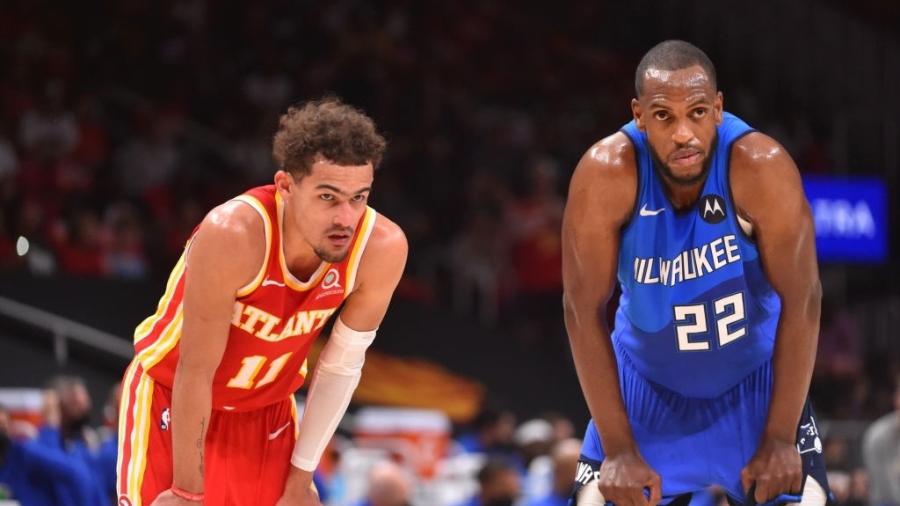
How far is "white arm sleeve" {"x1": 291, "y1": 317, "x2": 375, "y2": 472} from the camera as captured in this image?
5105mm

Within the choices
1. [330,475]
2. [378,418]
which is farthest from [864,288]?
[330,475]

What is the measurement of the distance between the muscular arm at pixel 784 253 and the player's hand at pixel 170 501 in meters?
1.93

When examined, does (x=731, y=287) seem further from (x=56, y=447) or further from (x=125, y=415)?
(x=56, y=447)

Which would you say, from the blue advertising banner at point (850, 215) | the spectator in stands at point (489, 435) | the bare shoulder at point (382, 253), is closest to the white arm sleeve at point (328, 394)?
the bare shoulder at point (382, 253)

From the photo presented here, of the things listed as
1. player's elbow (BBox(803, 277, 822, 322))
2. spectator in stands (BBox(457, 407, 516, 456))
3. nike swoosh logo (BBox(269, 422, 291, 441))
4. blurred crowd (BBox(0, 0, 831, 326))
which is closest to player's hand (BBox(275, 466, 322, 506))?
nike swoosh logo (BBox(269, 422, 291, 441))

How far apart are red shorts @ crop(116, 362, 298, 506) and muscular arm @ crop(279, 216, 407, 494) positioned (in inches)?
4.3

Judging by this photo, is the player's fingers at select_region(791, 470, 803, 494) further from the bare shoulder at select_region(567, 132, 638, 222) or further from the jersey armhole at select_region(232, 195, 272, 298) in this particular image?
the jersey armhole at select_region(232, 195, 272, 298)

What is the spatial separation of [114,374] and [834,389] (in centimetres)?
759

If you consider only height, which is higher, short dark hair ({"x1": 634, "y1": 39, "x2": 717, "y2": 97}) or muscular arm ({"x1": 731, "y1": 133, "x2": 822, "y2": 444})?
short dark hair ({"x1": 634, "y1": 39, "x2": 717, "y2": 97})

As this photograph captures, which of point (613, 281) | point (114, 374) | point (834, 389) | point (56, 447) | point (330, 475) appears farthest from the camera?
point (834, 389)

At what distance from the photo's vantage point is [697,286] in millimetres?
4543

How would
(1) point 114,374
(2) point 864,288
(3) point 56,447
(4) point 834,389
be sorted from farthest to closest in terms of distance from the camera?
(2) point 864,288, (4) point 834,389, (1) point 114,374, (3) point 56,447

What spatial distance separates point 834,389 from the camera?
47.1 feet

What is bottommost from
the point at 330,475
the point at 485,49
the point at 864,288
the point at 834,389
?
the point at 330,475
